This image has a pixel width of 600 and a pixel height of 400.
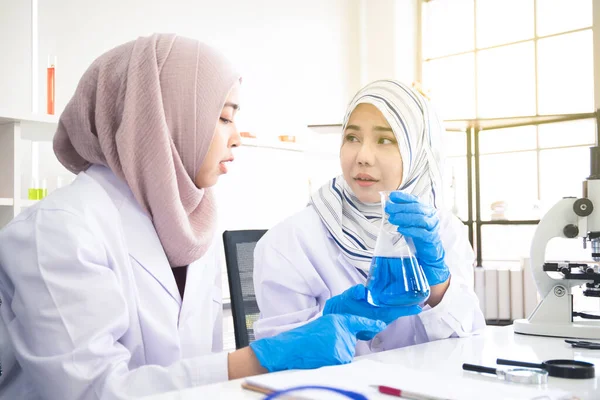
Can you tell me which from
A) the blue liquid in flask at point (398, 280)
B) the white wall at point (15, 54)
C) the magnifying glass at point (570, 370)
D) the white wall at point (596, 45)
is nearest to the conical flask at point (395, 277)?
the blue liquid in flask at point (398, 280)

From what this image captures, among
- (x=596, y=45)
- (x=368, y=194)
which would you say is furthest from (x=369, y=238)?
(x=596, y=45)

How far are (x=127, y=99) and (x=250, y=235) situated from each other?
687 millimetres

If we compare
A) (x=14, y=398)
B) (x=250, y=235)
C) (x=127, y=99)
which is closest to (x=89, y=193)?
(x=127, y=99)

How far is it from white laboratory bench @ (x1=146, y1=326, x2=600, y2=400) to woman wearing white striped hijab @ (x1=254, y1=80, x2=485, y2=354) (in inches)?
3.9

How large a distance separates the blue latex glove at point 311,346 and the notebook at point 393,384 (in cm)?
7

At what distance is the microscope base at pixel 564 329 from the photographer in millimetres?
1377

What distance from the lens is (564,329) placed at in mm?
1396

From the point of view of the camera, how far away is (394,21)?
184 inches

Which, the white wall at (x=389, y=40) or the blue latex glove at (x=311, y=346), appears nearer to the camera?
the blue latex glove at (x=311, y=346)

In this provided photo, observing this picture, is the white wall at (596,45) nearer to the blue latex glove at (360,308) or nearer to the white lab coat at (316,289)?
the white lab coat at (316,289)

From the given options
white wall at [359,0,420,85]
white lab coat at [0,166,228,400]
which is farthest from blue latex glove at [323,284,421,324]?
white wall at [359,0,420,85]

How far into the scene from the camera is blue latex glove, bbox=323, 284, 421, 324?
125 centimetres

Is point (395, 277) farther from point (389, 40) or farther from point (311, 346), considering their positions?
point (389, 40)

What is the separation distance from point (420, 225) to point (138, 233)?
61 centimetres
